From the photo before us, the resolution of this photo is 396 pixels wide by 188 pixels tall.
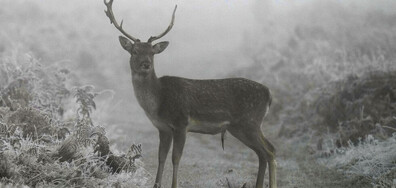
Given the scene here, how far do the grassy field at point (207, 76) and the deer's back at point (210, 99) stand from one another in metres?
0.83

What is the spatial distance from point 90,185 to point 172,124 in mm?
1394

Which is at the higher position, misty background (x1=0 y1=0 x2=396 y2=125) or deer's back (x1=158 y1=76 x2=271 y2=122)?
misty background (x1=0 y1=0 x2=396 y2=125)

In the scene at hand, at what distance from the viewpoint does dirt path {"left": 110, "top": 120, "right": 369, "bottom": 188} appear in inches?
294

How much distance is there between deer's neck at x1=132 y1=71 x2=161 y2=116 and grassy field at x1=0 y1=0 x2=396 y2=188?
0.62m

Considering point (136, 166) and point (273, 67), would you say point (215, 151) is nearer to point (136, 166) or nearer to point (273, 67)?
point (136, 166)

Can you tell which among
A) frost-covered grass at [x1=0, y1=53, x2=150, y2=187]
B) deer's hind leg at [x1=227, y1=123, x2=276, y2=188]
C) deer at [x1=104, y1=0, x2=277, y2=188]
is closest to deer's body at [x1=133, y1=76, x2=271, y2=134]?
deer at [x1=104, y1=0, x2=277, y2=188]

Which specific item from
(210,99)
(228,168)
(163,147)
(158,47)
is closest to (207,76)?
(228,168)

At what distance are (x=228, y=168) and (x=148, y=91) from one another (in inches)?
111

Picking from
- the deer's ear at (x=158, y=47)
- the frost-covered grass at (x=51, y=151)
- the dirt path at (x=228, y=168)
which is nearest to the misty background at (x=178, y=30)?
the dirt path at (x=228, y=168)

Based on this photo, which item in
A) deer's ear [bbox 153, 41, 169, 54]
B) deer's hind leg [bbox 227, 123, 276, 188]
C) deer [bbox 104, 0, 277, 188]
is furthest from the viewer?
deer's ear [bbox 153, 41, 169, 54]

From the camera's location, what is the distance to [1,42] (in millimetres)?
19125

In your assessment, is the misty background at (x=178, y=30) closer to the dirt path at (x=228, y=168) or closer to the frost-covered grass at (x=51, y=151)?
the dirt path at (x=228, y=168)

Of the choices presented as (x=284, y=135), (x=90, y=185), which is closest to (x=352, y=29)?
(x=284, y=135)

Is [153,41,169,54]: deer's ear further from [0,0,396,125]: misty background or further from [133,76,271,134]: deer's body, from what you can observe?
[0,0,396,125]: misty background
